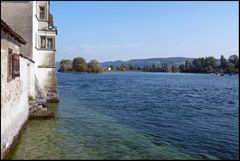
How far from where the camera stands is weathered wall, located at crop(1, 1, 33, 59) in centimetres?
2761

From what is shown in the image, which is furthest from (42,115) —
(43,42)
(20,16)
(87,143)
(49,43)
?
(49,43)

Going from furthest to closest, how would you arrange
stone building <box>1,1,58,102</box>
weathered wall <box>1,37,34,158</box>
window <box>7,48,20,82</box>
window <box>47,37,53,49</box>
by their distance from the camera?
window <box>47,37,53,49</box> → stone building <box>1,1,58,102</box> → window <box>7,48,20,82</box> → weathered wall <box>1,37,34,158</box>

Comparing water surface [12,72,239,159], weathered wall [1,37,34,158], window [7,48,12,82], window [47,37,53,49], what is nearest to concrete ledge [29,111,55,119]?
water surface [12,72,239,159]

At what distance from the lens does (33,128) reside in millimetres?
22141

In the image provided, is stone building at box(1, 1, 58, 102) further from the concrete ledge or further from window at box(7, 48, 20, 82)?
window at box(7, 48, 20, 82)

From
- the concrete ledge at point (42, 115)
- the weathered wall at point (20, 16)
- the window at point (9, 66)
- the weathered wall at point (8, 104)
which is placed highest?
the weathered wall at point (20, 16)

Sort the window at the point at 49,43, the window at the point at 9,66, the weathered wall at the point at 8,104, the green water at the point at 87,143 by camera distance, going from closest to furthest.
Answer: the weathered wall at the point at 8,104 → the window at the point at 9,66 → the green water at the point at 87,143 → the window at the point at 49,43

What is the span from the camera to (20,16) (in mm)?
27891

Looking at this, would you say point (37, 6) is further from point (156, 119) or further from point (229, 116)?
point (229, 116)

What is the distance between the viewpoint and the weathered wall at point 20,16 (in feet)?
90.6

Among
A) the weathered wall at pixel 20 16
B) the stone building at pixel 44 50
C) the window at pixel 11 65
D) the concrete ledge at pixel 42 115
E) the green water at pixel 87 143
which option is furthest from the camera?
the stone building at pixel 44 50

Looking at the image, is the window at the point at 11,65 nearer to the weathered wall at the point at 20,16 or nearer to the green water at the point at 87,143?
the green water at the point at 87,143

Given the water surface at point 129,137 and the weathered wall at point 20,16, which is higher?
the weathered wall at point 20,16

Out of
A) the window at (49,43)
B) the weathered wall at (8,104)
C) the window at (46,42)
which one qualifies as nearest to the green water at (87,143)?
the weathered wall at (8,104)
